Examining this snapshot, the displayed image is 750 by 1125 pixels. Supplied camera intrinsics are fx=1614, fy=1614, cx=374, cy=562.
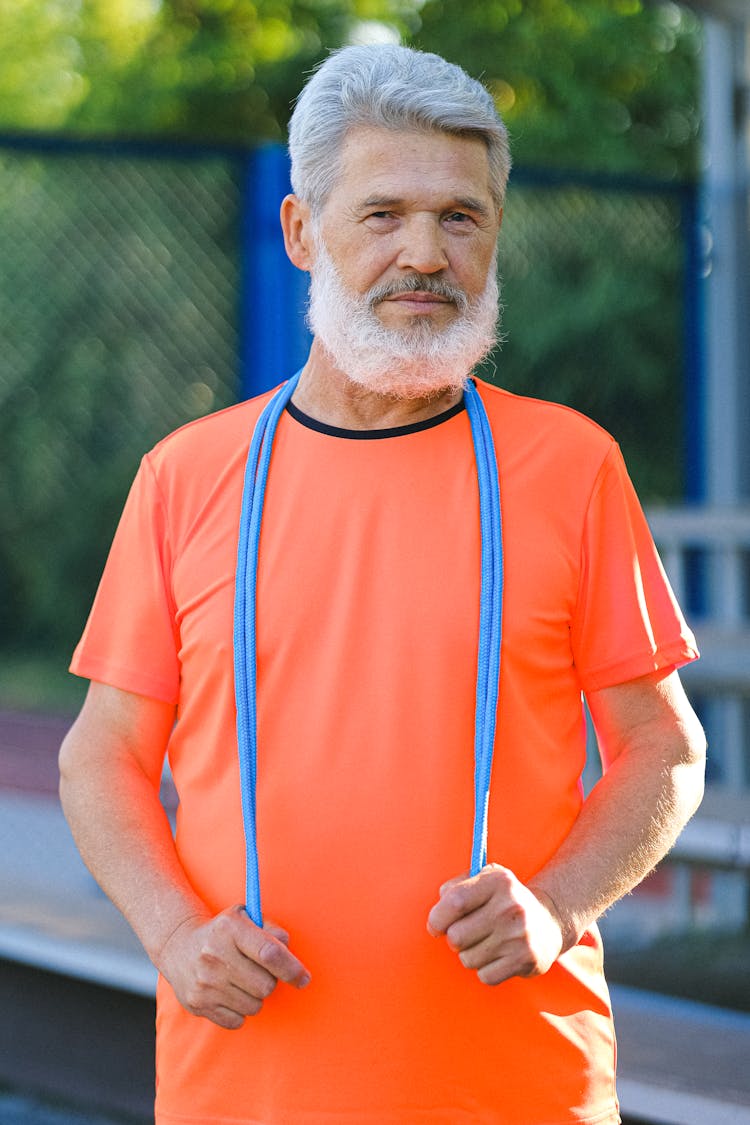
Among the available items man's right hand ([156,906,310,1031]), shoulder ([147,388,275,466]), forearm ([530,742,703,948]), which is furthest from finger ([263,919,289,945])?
shoulder ([147,388,275,466])

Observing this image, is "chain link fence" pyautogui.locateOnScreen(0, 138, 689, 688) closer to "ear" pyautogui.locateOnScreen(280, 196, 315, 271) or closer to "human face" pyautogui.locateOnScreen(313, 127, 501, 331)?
"ear" pyautogui.locateOnScreen(280, 196, 315, 271)

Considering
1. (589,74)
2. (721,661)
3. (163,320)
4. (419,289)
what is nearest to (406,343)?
(419,289)

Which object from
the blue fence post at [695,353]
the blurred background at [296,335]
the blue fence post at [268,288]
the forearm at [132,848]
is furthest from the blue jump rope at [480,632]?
the blue fence post at [695,353]

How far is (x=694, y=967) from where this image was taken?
4.49 meters

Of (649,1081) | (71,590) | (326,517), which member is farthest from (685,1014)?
(71,590)

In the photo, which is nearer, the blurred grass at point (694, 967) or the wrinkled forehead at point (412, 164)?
the wrinkled forehead at point (412, 164)

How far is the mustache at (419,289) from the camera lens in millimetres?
1951

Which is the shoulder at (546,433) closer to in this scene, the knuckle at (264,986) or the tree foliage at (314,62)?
the knuckle at (264,986)

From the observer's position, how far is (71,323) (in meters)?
10.8

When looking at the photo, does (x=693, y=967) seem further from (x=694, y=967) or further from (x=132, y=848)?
(x=132, y=848)

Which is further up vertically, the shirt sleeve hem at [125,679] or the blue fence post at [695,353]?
the blue fence post at [695,353]

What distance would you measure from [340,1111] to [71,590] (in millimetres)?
9490

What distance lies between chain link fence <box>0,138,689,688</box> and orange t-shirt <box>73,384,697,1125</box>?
126 inches

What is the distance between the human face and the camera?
1.90m
